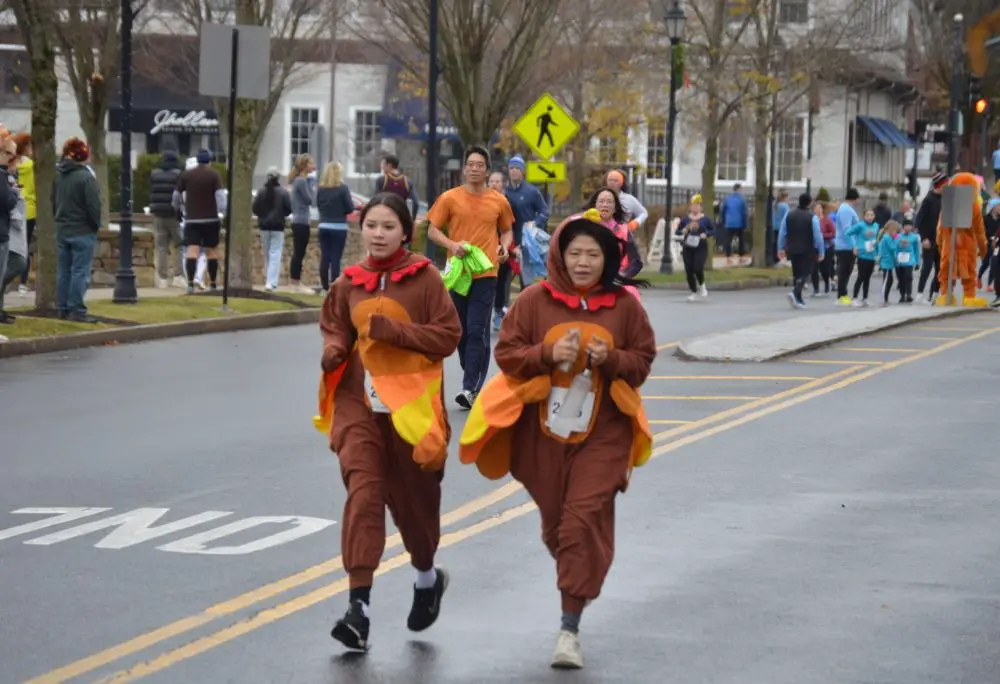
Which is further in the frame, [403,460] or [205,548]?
[205,548]

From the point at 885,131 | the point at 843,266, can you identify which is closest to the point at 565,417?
the point at 843,266

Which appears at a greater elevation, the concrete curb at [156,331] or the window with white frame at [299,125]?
the window with white frame at [299,125]

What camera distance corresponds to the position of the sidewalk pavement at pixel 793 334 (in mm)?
19188

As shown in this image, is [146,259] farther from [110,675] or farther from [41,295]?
[110,675]

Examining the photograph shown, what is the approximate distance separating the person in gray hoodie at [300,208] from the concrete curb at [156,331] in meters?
3.15

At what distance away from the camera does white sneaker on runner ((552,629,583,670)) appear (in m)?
6.69

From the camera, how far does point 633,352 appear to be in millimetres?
7004

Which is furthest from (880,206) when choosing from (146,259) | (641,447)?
(641,447)

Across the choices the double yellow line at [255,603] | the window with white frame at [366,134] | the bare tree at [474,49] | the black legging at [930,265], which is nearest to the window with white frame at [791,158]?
the window with white frame at [366,134]

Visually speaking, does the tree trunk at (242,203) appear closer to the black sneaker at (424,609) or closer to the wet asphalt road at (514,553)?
the wet asphalt road at (514,553)

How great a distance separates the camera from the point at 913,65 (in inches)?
2638

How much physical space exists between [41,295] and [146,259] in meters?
7.99

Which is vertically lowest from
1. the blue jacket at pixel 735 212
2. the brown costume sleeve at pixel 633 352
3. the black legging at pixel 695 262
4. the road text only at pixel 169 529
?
the road text only at pixel 169 529

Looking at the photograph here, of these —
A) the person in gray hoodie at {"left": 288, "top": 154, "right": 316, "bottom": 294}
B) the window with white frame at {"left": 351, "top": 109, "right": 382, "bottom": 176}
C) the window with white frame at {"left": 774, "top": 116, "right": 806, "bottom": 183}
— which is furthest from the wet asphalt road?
the window with white frame at {"left": 774, "top": 116, "right": 806, "bottom": 183}
